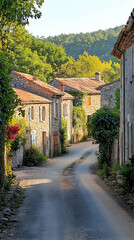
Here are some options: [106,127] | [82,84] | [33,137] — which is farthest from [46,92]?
[82,84]

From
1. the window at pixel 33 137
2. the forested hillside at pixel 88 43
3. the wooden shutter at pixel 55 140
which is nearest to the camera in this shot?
the window at pixel 33 137

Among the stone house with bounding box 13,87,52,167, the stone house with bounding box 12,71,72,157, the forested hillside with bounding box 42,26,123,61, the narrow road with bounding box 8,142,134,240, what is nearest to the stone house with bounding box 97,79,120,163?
the stone house with bounding box 12,71,72,157

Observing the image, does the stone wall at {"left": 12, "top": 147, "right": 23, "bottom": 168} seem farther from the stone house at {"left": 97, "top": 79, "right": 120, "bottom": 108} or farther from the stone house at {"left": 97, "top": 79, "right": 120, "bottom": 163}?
the stone house at {"left": 97, "top": 79, "right": 120, "bottom": 108}

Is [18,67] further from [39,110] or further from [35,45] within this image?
[39,110]

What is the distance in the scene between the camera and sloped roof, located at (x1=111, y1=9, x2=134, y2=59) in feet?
41.8

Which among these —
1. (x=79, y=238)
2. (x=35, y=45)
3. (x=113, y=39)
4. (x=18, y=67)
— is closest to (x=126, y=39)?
(x=79, y=238)

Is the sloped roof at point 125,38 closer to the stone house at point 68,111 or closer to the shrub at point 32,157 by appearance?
the shrub at point 32,157

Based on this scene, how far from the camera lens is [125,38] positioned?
15.4 meters

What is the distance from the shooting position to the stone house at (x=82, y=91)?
168ft

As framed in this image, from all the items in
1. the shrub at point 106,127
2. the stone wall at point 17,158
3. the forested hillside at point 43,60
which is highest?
the forested hillside at point 43,60

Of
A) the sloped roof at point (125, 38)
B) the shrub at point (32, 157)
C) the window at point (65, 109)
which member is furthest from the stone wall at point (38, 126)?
the sloped roof at point (125, 38)

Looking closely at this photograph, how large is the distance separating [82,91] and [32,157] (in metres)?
21.9

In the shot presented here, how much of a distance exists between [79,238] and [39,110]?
2637cm

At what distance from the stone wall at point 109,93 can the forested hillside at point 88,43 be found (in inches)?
2172
